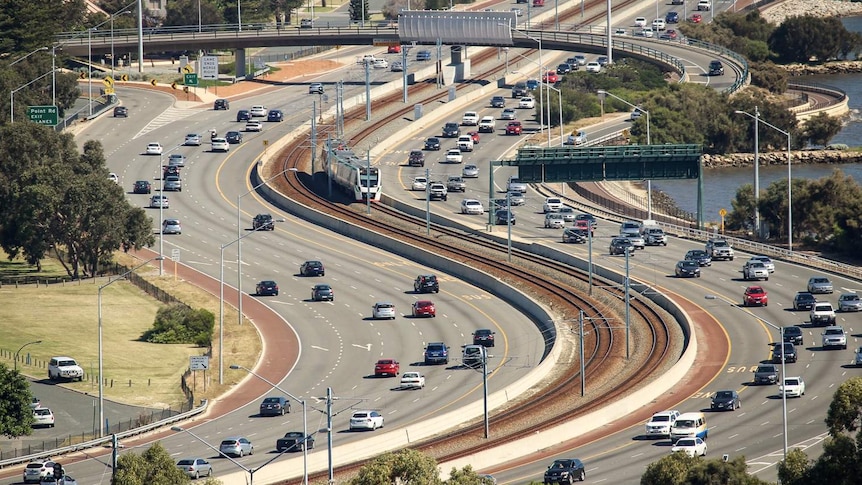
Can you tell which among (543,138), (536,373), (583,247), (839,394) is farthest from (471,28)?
(839,394)

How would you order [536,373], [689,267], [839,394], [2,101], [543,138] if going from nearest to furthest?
[839,394]
[536,373]
[689,267]
[2,101]
[543,138]

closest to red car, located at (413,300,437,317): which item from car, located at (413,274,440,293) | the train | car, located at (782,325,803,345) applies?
car, located at (413,274,440,293)

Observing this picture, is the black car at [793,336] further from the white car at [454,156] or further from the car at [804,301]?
the white car at [454,156]

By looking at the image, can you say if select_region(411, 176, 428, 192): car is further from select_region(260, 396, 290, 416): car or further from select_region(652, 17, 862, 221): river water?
select_region(260, 396, 290, 416): car

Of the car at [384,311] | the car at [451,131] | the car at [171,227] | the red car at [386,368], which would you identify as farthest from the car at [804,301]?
the car at [451,131]

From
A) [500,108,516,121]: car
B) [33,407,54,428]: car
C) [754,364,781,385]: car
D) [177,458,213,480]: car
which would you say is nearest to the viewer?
[177,458,213,480]: car

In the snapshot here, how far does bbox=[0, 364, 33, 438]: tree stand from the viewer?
3418 inches

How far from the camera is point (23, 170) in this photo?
136 m

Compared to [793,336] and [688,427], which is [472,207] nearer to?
[793,336]

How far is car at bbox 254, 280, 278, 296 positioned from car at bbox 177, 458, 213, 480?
44229 millimetres

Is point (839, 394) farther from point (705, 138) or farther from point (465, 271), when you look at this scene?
point (705, 138)

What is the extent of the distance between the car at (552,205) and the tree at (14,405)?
62.1 m

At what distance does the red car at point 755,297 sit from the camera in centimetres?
10894

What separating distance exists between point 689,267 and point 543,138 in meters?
58.3
